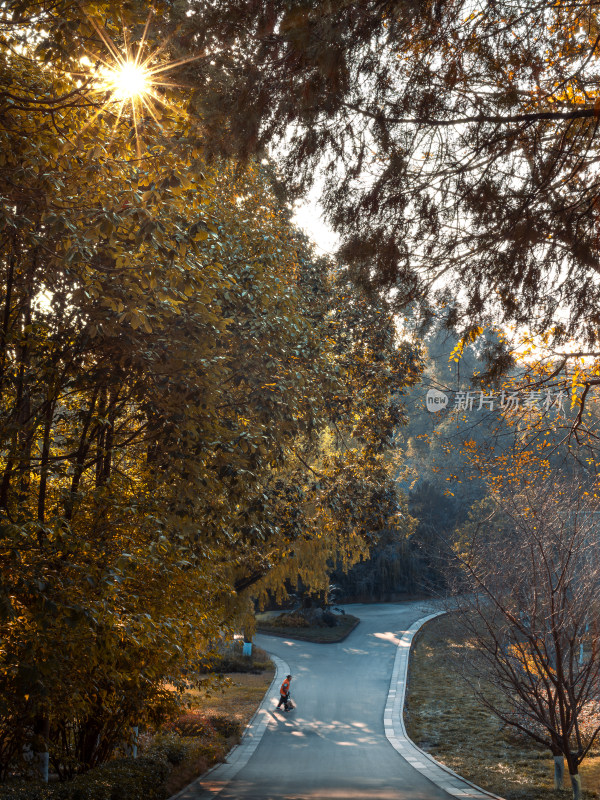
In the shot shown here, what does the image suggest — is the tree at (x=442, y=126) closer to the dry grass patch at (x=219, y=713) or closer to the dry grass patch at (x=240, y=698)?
the dry grass patch at (x=219, y=713)

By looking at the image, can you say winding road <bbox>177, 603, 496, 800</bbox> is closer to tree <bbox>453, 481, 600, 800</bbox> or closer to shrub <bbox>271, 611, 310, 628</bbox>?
tree <bbox>453, 481, 600, 800</bbox>

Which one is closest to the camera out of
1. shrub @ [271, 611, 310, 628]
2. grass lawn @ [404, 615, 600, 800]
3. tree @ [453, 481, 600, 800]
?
tree @ [453, 481, 600, 800]

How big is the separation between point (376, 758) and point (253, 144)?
1294 centimetres

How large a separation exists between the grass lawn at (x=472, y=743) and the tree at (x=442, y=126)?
8.97 m

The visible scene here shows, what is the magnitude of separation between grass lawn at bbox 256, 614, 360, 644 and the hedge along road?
182cm

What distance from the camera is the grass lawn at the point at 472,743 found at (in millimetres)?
11586

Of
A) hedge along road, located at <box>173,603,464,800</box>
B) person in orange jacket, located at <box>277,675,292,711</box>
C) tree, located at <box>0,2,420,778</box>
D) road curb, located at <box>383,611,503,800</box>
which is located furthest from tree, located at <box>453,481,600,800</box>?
person in orange jacket, located at <box>277,675,292,711</box>

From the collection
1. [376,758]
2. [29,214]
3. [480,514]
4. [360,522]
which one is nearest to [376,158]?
[29,214]

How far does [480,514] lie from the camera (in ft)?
121

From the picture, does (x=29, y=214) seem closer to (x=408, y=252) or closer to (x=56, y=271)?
(x=56, y=271)

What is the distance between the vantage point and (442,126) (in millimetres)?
5207

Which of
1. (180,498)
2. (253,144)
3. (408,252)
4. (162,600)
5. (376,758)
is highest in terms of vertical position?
(253,144)

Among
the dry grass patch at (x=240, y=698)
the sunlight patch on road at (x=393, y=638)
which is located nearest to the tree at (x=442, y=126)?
the dry grass patch at (x=240, y=698)

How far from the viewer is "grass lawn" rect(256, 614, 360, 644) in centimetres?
3106
